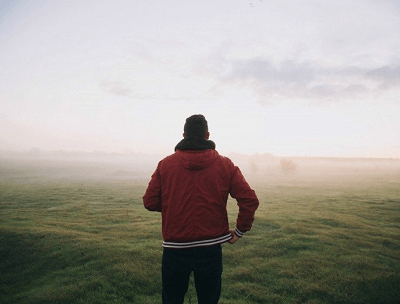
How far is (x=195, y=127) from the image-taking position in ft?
11.2

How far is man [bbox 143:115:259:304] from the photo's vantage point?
3.13 metres

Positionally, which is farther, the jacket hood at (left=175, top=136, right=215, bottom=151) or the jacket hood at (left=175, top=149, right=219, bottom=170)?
the jacket hood at (left=175, top=136, right=215, bottom=151)

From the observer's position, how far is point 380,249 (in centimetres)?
984

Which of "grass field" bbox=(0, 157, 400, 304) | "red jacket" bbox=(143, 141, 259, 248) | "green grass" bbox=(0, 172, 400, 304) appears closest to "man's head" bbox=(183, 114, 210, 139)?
"red jacket" bbox=(143, 141, 259, 248)

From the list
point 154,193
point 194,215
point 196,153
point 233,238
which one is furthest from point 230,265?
point 196,153

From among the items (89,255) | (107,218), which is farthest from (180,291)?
(107,218)

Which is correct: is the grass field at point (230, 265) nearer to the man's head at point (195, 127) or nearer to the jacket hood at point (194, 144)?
the jacket hood at point (194, 144)

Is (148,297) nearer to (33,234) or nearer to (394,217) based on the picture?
(33,234)

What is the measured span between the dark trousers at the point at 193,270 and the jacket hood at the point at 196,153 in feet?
4.07

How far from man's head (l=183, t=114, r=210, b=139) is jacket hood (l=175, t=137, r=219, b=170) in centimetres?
10

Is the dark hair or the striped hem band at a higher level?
the dark hair

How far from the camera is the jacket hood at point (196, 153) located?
3150 millimetres

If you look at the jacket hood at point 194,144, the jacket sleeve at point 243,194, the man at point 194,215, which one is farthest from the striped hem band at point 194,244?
the jacket hood at point 194,144

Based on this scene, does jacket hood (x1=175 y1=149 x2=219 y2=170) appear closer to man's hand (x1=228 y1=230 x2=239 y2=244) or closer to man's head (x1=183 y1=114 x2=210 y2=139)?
man's head (x1=183 y1=114 x2=210 y2=139)
